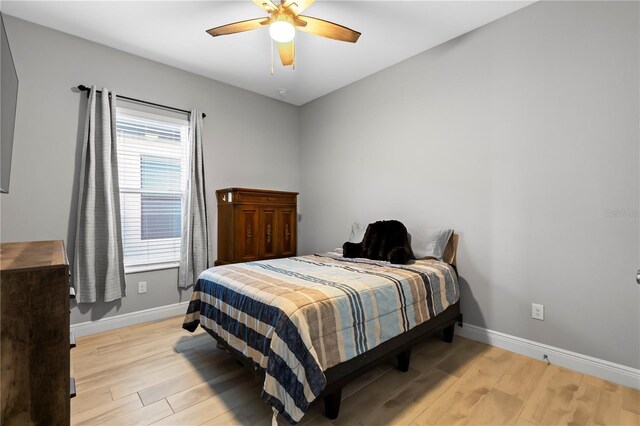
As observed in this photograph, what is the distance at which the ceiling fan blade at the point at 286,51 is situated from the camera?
221 centimetres

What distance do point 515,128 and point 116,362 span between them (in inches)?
140

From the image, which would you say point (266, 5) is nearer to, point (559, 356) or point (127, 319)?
point (127, 319)

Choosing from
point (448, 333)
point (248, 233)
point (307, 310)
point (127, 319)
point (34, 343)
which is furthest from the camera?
point (248, 233)

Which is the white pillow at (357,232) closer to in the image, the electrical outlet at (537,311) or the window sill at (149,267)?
the electrical outlet at (537,311)

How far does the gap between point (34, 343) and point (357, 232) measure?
2.83 metres

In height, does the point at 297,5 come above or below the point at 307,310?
above

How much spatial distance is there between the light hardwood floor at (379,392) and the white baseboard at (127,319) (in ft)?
1.09

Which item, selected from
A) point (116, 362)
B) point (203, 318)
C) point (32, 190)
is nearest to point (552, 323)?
point (203, 318)

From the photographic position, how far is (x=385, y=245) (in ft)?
9.14

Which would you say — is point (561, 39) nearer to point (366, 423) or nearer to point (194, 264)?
point (366, 423)

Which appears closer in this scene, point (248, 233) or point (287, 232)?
point (248, 233)

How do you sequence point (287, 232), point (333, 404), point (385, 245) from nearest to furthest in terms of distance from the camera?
point (333, 404)
point (385, 245)
point (287, 232)

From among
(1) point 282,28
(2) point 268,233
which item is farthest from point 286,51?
(2) point 268,233

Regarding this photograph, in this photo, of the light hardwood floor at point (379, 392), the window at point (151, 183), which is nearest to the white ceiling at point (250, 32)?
the window at point (151, 183)
